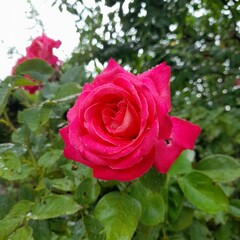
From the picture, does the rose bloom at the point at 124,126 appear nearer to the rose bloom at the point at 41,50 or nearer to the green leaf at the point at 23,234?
the green leaf at the point at 23,234

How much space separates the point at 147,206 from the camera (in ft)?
1.78

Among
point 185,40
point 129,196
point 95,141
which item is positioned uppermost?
point 95,141

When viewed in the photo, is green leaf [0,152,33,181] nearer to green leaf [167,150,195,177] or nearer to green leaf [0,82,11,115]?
green leaf [0,82,11,115]

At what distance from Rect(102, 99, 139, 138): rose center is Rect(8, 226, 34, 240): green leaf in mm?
151

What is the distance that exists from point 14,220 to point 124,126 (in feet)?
0.60

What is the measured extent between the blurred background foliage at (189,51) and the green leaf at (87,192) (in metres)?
0.48

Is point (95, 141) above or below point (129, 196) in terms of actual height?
above

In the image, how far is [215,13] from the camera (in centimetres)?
104

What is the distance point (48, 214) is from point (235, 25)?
763 millimetres

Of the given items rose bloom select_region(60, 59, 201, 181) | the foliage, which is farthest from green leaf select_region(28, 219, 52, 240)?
rose bloom select_region(60, 59, 201, 181)

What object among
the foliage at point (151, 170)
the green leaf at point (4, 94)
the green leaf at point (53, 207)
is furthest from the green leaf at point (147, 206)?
the green leaf at point (4, 94)

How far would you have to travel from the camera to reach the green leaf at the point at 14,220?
451mm

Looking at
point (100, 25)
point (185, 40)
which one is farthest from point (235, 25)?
point (100, 25)

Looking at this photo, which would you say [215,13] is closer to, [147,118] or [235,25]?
[235,25]
